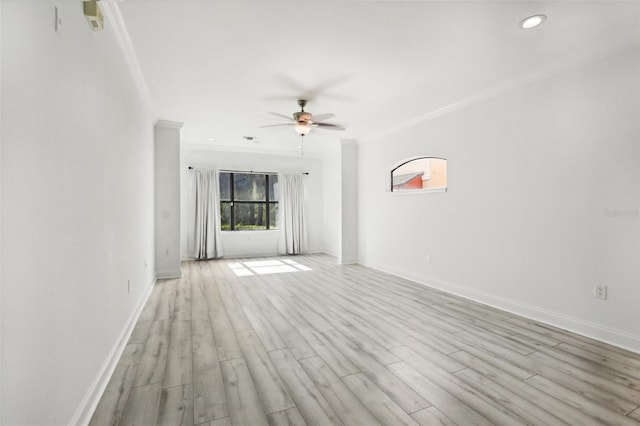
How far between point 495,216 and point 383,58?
7.32ft

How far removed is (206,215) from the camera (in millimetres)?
7031

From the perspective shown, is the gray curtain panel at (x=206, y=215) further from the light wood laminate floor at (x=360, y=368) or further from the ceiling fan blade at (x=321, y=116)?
the ceiling fan blade at (x=321, y=116)

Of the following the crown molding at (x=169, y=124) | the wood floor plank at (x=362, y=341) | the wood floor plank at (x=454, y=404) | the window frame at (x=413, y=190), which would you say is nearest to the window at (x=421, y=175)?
the window frame at (x=413, y=190)

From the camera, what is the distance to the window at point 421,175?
15.2ft

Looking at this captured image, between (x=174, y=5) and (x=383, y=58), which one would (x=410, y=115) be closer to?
(x=383, y=58)

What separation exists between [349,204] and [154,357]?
4696mm

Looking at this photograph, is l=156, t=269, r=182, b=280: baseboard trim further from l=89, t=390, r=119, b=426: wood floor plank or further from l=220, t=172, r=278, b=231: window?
l=89, t=390, r=119, b=426: wood floor plank

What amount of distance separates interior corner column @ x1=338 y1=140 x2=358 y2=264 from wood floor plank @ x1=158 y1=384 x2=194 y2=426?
470 cm

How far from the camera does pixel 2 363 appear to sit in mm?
964

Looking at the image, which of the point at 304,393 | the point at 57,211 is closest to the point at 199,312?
the point at 304,393

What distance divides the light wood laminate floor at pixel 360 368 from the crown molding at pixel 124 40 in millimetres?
2478

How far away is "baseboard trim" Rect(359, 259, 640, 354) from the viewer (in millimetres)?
2625

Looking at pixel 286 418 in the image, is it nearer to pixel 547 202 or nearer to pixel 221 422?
pixel 221 422

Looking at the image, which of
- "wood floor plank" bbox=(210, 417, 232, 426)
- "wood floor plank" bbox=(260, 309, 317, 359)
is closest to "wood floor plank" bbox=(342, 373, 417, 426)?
"wood floor plank" bbox=(260, 309, 317, 359)
